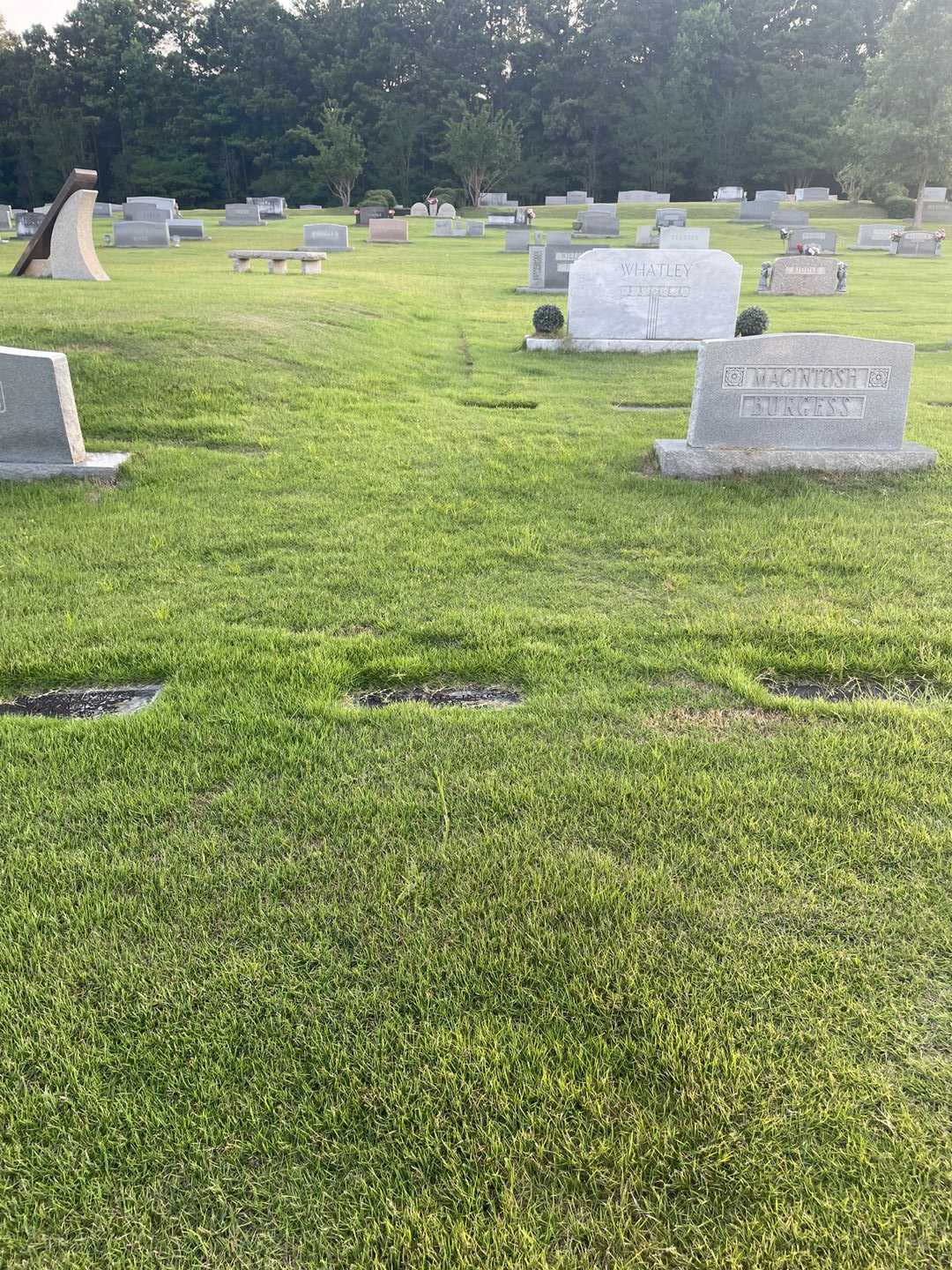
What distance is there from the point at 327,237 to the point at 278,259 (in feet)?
31.4

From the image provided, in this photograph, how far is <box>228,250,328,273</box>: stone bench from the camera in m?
19.0

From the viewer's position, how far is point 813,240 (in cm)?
2944

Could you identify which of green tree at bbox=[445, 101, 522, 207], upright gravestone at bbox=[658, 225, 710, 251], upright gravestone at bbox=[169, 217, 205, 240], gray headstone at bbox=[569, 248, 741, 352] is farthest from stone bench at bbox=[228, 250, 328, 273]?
green tree at bbox=[445, 101, 522, 207]

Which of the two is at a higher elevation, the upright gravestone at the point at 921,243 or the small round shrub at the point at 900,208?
the small round shrub at the point at 900,208

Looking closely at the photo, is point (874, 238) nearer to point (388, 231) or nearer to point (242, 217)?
point (388, 231)

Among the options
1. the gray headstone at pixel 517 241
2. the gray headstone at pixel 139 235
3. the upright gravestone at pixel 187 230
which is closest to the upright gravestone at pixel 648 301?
the gray headstone at pixel 517 241

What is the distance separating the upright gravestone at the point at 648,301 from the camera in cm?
1253

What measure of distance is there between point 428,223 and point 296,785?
4345 cm

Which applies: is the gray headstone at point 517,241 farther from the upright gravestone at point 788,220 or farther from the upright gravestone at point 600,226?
the upright gravestone at point 788,220

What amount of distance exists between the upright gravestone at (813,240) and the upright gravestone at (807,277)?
9.52m

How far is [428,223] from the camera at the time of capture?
135 feet

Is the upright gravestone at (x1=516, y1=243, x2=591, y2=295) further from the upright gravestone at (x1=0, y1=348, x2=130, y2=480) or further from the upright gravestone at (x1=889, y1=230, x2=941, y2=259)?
the upright gravestone at (x1=889, y1=230, x2=941, y2=259)

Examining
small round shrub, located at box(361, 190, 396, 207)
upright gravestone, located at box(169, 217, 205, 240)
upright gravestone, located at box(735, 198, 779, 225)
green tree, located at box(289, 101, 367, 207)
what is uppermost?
green tree, located at box(289, 101, 367, 207)

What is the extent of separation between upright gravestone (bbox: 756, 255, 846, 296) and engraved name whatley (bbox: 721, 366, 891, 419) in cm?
1514
